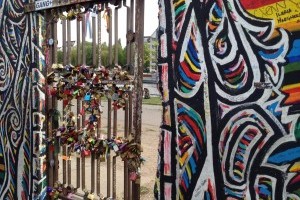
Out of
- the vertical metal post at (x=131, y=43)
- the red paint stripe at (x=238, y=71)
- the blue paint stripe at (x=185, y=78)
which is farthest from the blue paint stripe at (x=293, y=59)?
the vertical metal post at (x=131, y=43)

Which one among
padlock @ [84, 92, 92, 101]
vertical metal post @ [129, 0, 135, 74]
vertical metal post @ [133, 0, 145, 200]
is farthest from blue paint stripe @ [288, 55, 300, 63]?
padlock @ [84, 92, 92, 101]

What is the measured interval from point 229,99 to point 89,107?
1.38 metres

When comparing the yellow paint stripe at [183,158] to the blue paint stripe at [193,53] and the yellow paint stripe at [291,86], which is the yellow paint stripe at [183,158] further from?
the yellow paint stripe at [291,86]

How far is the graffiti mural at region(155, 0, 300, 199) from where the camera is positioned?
2.11m

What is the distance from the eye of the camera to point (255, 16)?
219cm

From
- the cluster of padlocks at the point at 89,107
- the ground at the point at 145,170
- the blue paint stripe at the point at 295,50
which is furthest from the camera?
the ground at the point at 145,170

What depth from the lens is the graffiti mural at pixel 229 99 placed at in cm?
211

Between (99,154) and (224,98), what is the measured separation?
1.33 meters

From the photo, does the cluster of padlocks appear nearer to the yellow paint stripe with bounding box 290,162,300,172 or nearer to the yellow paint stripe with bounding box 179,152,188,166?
the yellow paint stripe with bounding box 179,152,188,166

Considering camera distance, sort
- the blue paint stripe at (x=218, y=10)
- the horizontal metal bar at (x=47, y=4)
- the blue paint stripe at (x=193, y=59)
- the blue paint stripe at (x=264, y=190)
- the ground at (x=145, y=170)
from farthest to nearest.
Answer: the ground at (x=145, y=170)
the horizontal metal bar at (x=47, y=4)
the blue paint stripe at (x=193, y=59)
the blue paint stripe at (x=218, y=10)
the blue paint stripe at (x=264, y=190)

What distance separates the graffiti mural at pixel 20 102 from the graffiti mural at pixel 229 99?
143 centimetres

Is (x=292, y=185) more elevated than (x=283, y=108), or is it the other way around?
(x=283, y=108)

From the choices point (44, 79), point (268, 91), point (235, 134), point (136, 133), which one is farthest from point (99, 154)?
point (268, 91)

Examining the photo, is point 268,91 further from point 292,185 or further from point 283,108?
point 292,185
